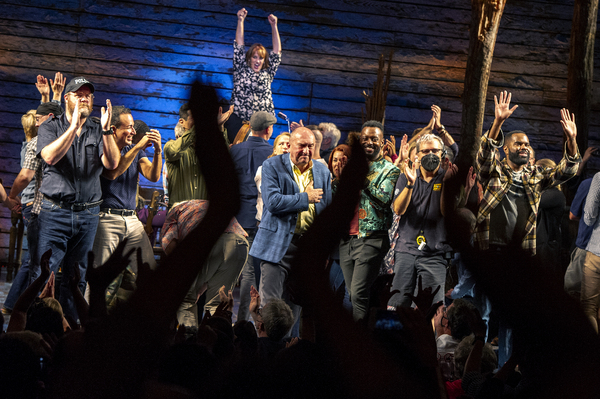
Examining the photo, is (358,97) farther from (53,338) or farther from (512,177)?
(53,338)

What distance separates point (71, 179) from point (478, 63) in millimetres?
4411

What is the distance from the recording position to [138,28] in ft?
21.8

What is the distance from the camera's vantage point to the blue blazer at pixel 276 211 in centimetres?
318

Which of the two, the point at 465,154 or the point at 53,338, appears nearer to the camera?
the point at 53,338

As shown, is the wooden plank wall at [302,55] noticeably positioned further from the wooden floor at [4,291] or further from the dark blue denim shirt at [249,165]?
the dark blue denim shirt at [249,165]

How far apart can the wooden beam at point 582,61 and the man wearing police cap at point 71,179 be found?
18.1 feet

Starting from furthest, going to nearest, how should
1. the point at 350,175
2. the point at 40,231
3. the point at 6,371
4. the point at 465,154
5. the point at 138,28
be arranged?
the point at 138,28 → the point at 465,154 → the point at 40,231 → the point at 6,371 → the point at 350,175

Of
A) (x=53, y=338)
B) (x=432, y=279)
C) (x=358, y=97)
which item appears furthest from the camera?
(x=358, y=97)

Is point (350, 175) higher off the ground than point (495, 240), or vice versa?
point (350, 175)

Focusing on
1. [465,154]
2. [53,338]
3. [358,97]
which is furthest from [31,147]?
[358,97]

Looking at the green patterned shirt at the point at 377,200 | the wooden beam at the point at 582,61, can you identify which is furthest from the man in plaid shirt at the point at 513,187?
the wooden beam at the point at 582,61

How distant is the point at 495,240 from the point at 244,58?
329cm

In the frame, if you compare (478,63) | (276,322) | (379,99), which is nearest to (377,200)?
(276,322)

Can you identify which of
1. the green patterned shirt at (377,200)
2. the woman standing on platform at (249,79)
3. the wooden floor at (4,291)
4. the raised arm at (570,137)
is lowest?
the wooden floor at (4,291)
